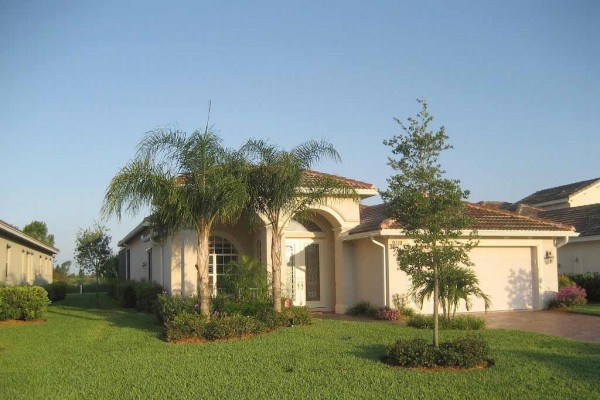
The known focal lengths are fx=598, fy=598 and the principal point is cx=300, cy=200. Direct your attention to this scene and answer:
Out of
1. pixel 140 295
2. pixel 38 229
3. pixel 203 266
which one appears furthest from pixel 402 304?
pixel 38 229

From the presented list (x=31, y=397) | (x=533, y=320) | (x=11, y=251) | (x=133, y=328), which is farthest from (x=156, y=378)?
(x=11, y=251)

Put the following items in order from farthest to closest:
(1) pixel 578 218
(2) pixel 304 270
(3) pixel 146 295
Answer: (1) pixel 578 218 → (3) pixel 146 295 → (2) pixel 304 270

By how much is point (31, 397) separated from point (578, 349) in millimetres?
9436

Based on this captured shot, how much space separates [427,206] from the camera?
32.7ft

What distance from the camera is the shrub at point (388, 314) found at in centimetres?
1675

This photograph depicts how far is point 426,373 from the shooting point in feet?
29.6

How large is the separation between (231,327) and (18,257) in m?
15.2

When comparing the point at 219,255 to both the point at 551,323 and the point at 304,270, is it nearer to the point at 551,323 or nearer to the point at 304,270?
the point at 304,270

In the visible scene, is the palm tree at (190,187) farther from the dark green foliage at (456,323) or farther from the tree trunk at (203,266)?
the dark green foliage at (456,323)

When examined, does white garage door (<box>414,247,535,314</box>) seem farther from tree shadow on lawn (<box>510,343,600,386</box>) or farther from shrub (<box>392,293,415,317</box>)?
tree shadow on lawn (<box>510,343,600,386</box>)

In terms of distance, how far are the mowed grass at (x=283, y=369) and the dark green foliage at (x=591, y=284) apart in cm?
1075

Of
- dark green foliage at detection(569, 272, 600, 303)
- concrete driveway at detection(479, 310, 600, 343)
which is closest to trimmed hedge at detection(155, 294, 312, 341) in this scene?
concrete driveway at detection(479, 310, 600, 343)

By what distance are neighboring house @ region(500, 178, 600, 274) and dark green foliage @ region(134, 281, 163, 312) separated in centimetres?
1351

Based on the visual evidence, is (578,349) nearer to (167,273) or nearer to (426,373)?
(426,373)
